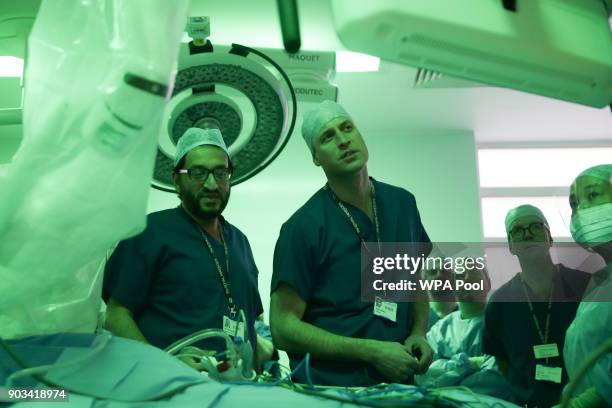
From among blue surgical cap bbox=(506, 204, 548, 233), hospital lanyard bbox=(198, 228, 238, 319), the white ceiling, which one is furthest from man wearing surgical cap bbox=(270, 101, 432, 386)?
the white ceiling

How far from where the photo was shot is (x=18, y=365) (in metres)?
0.90

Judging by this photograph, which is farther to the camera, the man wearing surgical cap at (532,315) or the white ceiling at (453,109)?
the white ceiling at (453,109)

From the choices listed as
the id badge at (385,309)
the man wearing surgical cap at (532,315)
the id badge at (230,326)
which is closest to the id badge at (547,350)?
the man wearing surgical cap at (532,315)

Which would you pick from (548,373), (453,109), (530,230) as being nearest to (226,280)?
(548,373)

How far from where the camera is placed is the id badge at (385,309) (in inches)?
62.2

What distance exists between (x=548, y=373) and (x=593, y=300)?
23.3 inches

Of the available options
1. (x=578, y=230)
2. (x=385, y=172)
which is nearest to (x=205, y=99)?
(x=578, y=230)

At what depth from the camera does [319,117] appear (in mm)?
1872

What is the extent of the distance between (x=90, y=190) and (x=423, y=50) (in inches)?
17.3

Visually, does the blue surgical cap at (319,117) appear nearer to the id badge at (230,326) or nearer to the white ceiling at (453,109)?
the id badge at (230,326)

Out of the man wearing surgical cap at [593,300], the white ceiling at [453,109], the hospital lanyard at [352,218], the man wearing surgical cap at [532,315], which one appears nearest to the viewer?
the man wearing surgical cap at [593,300]

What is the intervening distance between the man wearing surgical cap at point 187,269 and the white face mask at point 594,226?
3.23 feet

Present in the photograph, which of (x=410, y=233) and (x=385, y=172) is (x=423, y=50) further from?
(x=385, y=172)

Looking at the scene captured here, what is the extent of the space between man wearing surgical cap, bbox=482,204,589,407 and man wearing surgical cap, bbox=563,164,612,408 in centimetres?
23
